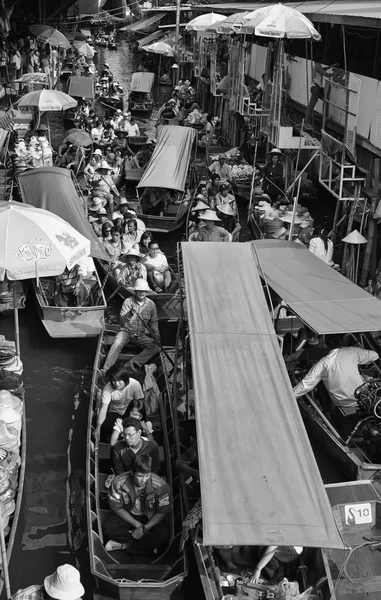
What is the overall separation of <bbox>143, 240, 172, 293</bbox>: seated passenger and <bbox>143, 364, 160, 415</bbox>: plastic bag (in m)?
3.09

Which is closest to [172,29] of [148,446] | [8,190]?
[8,190]

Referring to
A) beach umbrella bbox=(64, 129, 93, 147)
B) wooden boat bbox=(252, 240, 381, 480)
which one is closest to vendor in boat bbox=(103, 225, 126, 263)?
wooden boat bbox=(252, 240, 381, 480)

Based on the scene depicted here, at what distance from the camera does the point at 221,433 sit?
6379mm

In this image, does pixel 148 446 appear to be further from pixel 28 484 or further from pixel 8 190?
pixel 8 190

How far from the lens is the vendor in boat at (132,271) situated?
40.8 ft

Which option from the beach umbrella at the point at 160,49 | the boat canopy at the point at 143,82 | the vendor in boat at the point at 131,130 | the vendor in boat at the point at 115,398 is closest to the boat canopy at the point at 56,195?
the vendor in boat at the point at 115,398

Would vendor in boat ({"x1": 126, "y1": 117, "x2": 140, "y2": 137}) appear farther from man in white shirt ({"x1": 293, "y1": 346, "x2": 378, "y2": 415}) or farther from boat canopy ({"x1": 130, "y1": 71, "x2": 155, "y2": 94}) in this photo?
man in white shirt ({"x1": 293, "y1": 346, "x2": 378, "y2": 415})

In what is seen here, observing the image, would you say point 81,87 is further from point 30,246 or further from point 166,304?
point 30,246

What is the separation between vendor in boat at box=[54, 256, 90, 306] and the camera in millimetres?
11867

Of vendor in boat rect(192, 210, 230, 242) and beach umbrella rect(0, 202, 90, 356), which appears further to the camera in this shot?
vendor in boat rect(192, 210, 230, 242)

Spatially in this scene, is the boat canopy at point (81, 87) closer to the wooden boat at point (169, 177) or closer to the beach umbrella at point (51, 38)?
the beach umbrella at point (51, 38)

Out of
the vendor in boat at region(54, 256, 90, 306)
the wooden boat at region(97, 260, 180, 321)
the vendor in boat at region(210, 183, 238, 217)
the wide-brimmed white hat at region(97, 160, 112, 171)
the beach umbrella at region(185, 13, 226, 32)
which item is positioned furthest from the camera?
the beach umbrella at region(185, 13, 226, 32)

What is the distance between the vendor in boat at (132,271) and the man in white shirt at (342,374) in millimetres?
4560

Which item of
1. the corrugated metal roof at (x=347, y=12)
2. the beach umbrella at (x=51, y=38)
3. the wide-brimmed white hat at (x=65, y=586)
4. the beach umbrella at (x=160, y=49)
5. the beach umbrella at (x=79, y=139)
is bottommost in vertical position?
the wide-brimmed white hat at (x=65, y=586)
